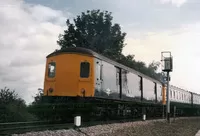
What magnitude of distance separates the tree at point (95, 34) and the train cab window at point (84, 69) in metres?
28.8

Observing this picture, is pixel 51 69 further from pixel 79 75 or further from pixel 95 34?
pixel 95 34

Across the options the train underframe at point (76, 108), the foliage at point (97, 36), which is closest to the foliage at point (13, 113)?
the train underframe at point (76, 108)

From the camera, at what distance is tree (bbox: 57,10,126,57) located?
46469mm

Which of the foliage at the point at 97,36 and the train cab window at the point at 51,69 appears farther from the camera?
the foliage at the point at 97,36

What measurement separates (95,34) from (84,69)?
32.1m

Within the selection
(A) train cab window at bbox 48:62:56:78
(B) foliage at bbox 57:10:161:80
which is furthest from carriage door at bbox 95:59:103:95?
(B) foliage at bbox 57:10:161:80

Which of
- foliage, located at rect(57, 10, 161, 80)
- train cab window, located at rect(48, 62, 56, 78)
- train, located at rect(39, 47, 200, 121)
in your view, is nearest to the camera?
train, located at rect(39, 47, 200, 121)

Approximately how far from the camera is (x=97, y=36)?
4697 centimetres

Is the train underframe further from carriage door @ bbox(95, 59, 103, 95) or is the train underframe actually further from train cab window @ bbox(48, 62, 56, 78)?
train cab window @ bbox(48, 62, 56, 78)

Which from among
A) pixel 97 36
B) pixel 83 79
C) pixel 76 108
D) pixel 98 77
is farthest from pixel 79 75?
pixel 97 36

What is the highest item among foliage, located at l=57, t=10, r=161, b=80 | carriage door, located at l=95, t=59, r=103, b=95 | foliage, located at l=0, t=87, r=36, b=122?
foliage, located at l=57, t=10, r=161, b=80

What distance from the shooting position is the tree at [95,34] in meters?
46.5

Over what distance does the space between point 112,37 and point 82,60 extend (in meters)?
32.9

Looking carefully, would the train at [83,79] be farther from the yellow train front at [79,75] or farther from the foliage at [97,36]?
the foliage at [97,36]
